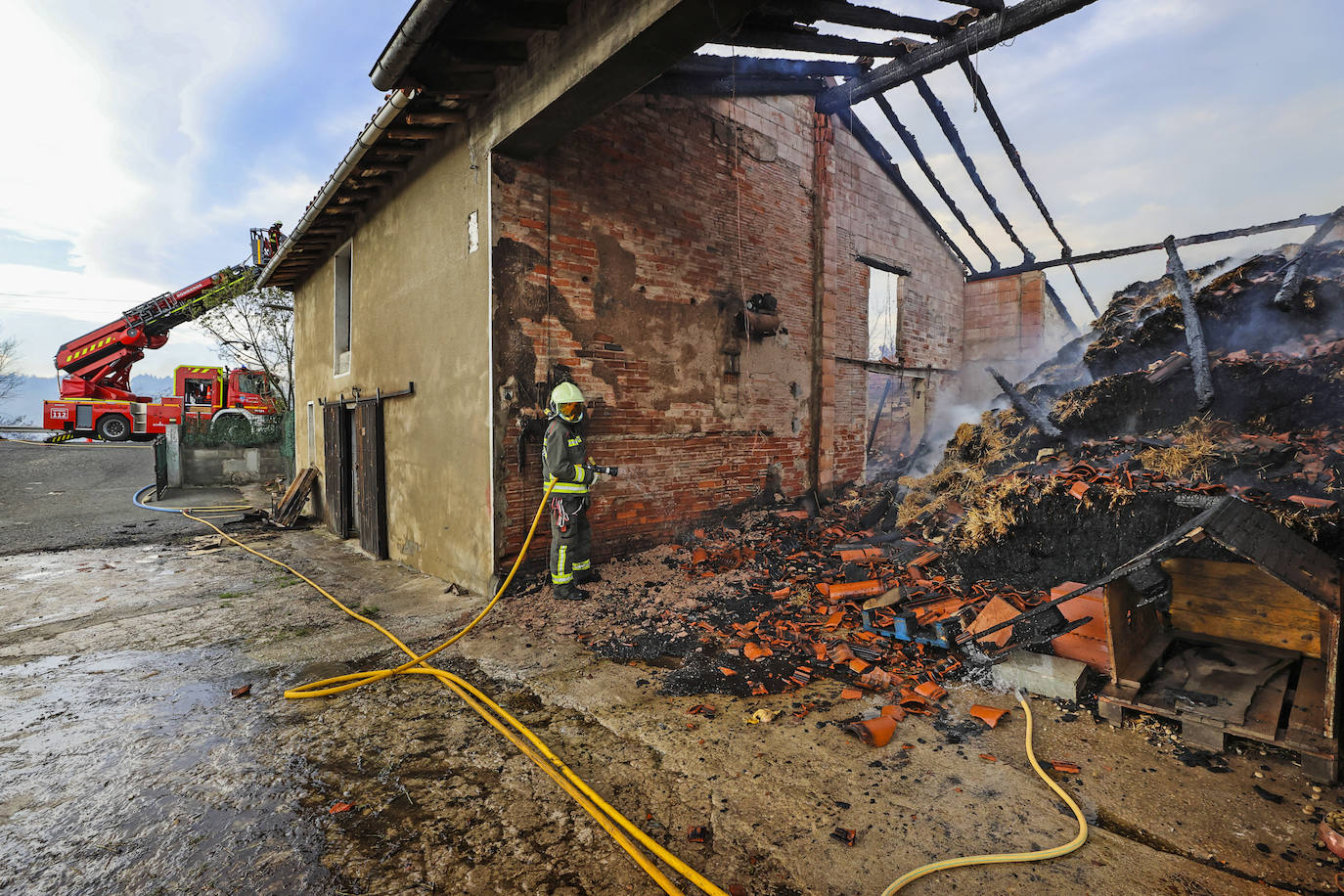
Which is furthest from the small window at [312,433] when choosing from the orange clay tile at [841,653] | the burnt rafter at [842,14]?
the orange clay tile at [841,653]

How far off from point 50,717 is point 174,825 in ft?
6.13

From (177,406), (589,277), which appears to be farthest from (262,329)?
(589,277)

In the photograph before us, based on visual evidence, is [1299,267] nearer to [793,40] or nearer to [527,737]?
[793,40]

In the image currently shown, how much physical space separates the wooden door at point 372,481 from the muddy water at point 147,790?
3.55 m

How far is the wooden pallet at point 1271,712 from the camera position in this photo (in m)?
2.52

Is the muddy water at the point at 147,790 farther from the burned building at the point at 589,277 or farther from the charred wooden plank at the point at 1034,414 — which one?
the charred wooden plank at the point at 1034,414

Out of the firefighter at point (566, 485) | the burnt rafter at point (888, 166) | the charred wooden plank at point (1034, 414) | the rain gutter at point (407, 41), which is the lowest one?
the firefighter at point (566, 485)

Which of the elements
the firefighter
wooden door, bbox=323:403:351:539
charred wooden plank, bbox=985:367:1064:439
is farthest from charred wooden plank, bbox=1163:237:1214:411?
wooden door, bbox=323:403:351:539

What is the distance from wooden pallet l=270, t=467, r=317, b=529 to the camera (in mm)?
10047

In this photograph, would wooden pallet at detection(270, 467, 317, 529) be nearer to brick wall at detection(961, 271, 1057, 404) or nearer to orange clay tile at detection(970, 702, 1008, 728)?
orange clay tile at detection(970, 702, 1008, 728)

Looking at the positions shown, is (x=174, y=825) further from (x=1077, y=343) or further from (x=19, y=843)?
(x=1077, y=343)

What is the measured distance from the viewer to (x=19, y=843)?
231 centimetres

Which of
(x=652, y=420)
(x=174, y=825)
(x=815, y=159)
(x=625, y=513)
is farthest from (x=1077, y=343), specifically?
(x=174, y=825)

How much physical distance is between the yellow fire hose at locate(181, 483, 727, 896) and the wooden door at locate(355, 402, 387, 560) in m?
2.25
